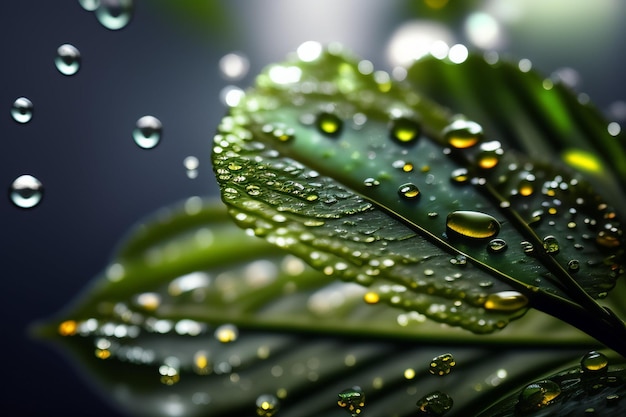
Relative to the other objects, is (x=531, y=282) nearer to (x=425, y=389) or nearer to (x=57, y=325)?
(x=425, y=389)

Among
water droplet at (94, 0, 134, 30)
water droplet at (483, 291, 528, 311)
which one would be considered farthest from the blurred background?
water droplet at (483, 291, 528, 311)

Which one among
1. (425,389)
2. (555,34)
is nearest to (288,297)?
(425,389)

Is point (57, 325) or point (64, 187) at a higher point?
point (64, 187)

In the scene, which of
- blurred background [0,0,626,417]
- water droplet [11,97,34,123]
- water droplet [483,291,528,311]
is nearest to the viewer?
water droplet [483,291,528,311]

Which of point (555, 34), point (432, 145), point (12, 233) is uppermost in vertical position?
point (555, 34)

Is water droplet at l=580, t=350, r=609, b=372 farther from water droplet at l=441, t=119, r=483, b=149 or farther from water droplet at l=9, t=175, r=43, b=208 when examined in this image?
water droplet at l=9, t=175, r=43, b=208

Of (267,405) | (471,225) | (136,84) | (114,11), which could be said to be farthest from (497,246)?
(136,84)
